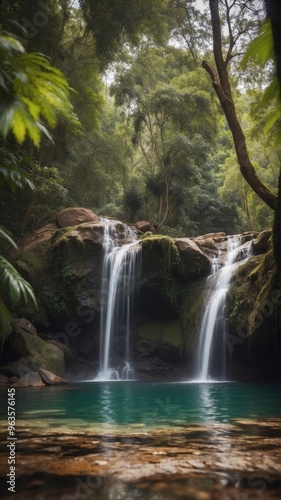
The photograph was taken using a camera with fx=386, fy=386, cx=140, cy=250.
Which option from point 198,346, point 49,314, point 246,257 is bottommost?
point 198,346

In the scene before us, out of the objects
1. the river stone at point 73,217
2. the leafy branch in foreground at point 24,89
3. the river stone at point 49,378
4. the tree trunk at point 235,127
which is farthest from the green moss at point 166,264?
the leafy branch in foreground at point 24,89

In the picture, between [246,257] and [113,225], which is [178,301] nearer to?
[246,257]

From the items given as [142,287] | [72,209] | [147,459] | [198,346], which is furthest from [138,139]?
[147,459]

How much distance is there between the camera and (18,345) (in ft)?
37.0

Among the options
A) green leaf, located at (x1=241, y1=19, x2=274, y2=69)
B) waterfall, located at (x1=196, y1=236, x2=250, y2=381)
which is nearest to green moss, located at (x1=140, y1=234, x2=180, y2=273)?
waterfall, located at (x1=196, y1=236, x2=250, y2=381)

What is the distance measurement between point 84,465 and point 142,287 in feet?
40.6

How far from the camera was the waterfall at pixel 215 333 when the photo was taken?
12.8 metres

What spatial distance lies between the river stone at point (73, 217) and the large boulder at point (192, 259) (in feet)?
16.4

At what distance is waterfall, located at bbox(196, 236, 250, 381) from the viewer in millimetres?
12797

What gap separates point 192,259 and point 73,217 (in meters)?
6.12

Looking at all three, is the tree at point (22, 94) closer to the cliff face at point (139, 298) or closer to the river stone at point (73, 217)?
the cliff face at point (139, 298)

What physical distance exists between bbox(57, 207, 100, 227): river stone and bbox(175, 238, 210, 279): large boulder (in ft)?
16.4

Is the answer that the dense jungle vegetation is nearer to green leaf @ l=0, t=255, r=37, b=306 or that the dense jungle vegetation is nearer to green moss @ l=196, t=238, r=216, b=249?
green leaf @ l=0, t=255, r=37, b=306

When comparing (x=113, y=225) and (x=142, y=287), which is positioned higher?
(x=113, y=225)
